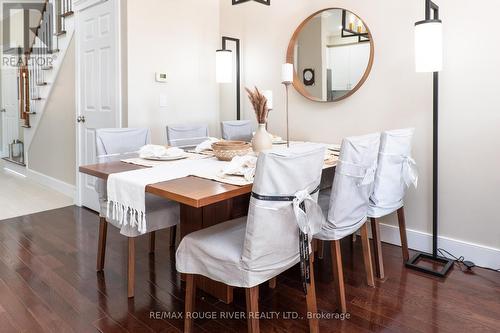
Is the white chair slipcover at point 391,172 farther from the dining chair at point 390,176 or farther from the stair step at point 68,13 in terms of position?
the stair step at point 68,13

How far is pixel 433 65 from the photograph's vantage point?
7.24 feet

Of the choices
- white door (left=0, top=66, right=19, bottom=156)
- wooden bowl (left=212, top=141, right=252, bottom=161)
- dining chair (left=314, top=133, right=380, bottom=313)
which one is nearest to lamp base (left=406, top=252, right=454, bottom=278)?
dining chair (left=314, top=133, right=380, bottom=313)

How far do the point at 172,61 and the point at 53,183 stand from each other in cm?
235

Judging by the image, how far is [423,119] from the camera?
262cm

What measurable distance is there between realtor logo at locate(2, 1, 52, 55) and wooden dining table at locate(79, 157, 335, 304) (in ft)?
11.9

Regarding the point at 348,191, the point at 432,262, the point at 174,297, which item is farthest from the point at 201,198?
the point at 432,262

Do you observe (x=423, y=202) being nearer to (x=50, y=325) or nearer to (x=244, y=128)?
(x=244, y=128)

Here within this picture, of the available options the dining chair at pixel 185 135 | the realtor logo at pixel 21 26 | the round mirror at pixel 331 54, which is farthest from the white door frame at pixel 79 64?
the round mirror at pixel 331 54

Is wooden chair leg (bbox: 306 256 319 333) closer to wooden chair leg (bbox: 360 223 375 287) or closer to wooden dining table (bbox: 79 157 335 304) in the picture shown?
wooden dining table (bbox: 79 157 335 304)

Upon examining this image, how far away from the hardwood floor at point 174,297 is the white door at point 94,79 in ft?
3.85

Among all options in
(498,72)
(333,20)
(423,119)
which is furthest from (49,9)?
(498,72)

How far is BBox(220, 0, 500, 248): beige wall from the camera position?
2.37 m

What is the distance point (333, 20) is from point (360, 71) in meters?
0.51

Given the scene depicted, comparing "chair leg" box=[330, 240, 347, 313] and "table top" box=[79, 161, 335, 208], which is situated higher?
"table top" box=[79, 161, 335, 208]
